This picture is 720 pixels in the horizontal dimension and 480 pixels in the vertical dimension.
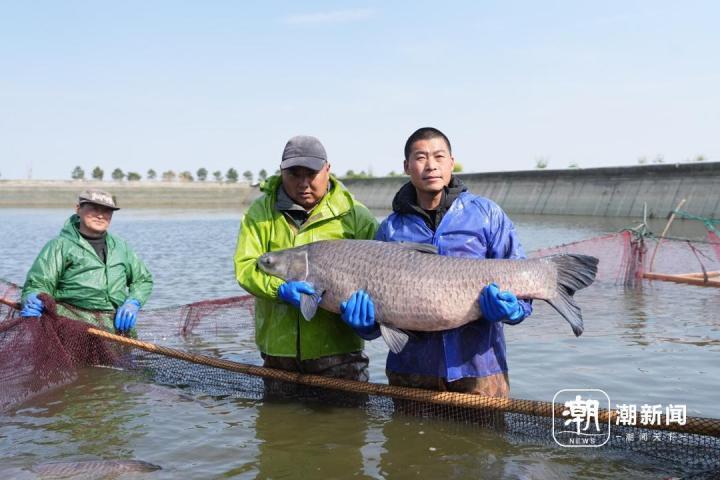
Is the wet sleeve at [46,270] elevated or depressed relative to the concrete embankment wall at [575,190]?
depressed

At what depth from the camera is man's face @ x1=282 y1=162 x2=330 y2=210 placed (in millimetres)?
5508

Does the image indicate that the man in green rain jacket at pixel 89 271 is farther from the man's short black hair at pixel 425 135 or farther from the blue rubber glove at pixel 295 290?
the man's short black hair at pixel 425 135

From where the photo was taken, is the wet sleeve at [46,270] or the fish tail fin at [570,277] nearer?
the fish tail fin at [570,277]

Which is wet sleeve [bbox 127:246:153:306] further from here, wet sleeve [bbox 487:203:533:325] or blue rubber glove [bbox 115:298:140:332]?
wet sleeve [bbox 487:203:533:325]

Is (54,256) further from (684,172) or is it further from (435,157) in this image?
(684,172)

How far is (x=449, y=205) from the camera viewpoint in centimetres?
505

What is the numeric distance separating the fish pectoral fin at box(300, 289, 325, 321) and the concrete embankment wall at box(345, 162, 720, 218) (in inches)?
1144

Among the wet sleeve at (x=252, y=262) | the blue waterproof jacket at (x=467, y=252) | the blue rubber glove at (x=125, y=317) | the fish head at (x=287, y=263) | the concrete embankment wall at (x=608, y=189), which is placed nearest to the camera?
the blue waterproof jacket at (x=467, y=252)

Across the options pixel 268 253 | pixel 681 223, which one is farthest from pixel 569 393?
pixel 681 223

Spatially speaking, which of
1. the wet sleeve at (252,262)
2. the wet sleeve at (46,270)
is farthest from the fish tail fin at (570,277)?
A: the wet sleeve at (46,270)

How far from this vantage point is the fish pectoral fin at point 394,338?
15.9 ft

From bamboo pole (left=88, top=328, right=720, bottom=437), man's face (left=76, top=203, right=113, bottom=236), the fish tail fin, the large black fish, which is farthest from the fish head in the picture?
man's face (left=76, top=203, right=113, bottom=236)

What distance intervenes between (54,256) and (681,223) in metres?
28.2

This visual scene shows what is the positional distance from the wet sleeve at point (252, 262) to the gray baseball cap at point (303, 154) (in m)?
0.57
